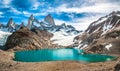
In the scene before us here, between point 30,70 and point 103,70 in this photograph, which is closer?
point 103,70

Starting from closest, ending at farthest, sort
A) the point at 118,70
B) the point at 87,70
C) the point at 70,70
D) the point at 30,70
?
1. the point at 118,70
2. the point at 87,70
3. the point at 70,70
4. the point at 30,70

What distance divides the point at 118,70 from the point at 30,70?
34.0m

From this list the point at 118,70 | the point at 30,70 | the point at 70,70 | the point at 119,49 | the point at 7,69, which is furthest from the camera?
the point at 119,49

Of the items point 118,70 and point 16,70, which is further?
point 16,70

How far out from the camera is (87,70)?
64.0 metres

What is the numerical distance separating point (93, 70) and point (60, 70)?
35.7 feet

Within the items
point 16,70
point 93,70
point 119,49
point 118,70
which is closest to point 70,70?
point 93,70

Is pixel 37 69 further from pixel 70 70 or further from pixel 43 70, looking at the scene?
pixel 70 70

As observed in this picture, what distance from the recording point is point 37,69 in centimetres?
7362

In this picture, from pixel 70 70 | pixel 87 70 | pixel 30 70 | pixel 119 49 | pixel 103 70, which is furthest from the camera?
pixel 119 49

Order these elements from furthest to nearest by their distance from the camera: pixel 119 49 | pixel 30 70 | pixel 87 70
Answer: pixel 119 49, pixel 30 70, pixel 87 70

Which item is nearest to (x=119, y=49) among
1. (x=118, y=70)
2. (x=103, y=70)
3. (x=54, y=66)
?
(x=54, y=66)

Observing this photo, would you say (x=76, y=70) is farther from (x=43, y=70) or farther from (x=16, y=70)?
(x=16, y=70)

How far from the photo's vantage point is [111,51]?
196 metres
